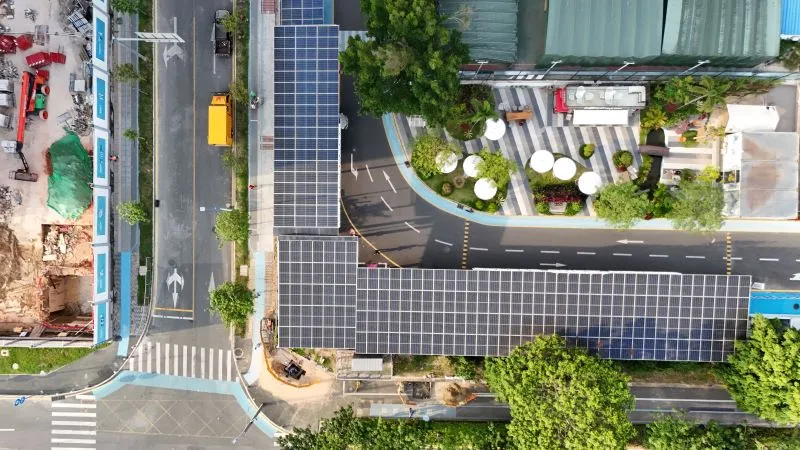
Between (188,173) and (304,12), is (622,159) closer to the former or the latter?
(304,12)

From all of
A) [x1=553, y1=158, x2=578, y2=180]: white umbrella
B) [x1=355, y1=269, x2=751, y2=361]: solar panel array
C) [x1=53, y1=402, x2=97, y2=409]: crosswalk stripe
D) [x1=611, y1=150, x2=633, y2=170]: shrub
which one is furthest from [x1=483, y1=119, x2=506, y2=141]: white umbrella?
[x1=53, y1=402, x2=97, y2=409]: crosswalk stripe

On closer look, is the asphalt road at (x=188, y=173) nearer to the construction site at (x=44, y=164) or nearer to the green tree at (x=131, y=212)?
the green tree at (x=131, y=212)

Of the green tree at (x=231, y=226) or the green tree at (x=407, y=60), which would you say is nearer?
the green tree at (x=407, y=60)

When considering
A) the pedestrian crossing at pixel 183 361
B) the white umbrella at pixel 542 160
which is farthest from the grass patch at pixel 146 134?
the white umbrella at pixel 542 160

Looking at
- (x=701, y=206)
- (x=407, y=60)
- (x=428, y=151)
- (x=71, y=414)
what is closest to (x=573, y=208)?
(x=701, y=206)

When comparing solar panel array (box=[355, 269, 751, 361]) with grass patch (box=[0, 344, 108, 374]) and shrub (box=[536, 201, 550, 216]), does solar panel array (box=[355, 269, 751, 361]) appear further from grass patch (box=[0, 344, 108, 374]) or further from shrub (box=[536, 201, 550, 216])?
grass patch (box=[0, 344, 108, 374])

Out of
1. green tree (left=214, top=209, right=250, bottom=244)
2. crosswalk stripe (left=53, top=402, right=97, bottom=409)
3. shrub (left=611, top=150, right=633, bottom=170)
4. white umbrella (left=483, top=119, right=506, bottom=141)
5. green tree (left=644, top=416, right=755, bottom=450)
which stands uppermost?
white umbrella (left=483, top=119, right=506, bottom=141)
